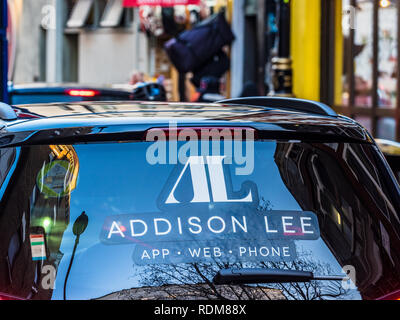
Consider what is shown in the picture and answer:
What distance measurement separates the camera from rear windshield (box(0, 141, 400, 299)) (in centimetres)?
270

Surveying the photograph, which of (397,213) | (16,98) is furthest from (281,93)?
(397,213)

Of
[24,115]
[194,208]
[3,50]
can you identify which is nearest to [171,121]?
[194,208]

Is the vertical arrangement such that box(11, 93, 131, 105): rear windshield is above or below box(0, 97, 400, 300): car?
above

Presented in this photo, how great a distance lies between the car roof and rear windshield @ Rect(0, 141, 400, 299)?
0.05 m

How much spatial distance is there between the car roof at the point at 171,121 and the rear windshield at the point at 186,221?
5 cm

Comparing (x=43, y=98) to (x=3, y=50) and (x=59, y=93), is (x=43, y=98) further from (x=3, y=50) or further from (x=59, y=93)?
(x=3, y=50)

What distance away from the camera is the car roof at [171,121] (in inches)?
118

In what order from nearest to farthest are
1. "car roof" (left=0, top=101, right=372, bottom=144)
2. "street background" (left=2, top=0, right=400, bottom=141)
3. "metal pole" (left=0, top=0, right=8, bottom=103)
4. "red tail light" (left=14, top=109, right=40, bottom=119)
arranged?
"car roof" (left=0, top=101, right=372, bottom=144)
"red tail light" (left=14, top=109, right=40, bottom=119)
"metal pole" (left=0, top=0, right=8, bottom=103)
"street background" (left=2, top=0, right=400, bottom=141)

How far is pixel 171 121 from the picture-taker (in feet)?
10.00

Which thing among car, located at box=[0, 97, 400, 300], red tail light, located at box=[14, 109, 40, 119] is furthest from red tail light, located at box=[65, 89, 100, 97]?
car, located at box=[0, 97, 400, 300]

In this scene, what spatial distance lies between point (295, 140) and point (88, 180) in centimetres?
67

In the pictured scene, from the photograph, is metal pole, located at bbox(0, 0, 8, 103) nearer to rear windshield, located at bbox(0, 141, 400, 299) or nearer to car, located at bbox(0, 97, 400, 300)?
car, located at bbox(0, 97, 400, 300)

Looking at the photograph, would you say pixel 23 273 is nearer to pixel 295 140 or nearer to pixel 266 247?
pixel 266 247

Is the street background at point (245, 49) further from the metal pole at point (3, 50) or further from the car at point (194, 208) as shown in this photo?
the car at point (194, 208)
